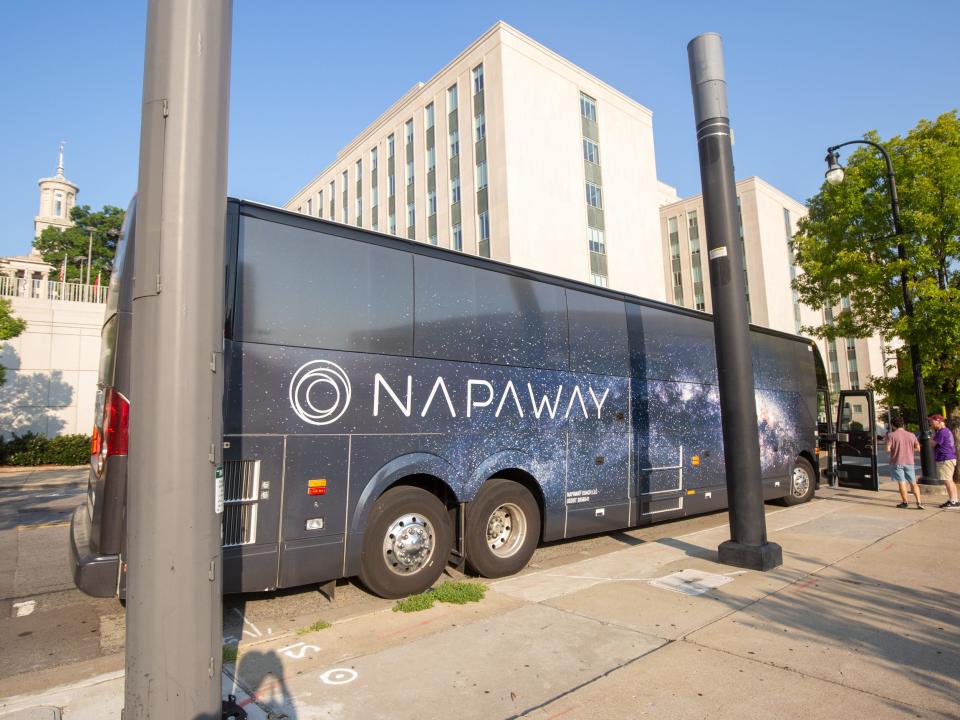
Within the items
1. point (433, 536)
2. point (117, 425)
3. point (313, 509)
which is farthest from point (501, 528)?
point (117, 425)

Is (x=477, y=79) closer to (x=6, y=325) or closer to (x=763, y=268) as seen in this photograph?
(x=6, y=325)

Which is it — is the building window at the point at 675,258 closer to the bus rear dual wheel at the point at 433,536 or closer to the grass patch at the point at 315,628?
the bus rear dual wheel at the point at 433,536

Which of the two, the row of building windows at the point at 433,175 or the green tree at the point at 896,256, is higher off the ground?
the row of building windows at the point at 433,175

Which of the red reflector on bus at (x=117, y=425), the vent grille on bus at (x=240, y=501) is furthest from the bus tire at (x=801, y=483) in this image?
the red reflector on bus at (x=117, y=425)

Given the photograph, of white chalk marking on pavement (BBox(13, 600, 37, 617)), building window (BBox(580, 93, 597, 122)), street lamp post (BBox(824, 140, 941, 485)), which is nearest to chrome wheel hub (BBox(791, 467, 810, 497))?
street lamp post (BBox(824, 140, 941, 485))

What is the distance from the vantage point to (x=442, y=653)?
4.40 metres

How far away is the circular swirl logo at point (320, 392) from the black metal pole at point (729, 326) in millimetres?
4378

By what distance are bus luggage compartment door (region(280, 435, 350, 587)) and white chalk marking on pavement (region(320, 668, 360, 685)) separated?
1.09 meters

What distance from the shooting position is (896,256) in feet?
51.4

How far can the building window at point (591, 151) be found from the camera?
3841 cm

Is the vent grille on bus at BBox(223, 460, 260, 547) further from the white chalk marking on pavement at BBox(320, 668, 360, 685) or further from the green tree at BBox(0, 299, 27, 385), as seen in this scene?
the green tree at BBox(0, 299, 27, 385)

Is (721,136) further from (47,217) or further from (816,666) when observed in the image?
(47,217)

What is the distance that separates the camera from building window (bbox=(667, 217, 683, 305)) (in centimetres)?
5644

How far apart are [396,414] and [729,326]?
4.07 meters
